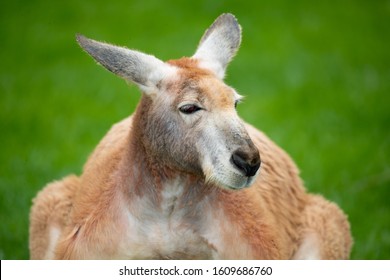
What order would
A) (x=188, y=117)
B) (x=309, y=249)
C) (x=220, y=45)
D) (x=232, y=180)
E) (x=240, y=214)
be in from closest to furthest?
1. (x=232, y=180)
2. (x=188, y=117)
3. (x=240, y=214)
4. (x=220, y=45)
5. (x=309, y=249)

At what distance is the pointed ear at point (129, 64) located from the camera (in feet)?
18.7

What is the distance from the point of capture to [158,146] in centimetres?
585

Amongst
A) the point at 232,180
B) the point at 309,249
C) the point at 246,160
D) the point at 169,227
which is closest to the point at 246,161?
the point at 246,160

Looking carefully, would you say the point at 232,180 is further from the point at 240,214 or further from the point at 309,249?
the point at 309,249

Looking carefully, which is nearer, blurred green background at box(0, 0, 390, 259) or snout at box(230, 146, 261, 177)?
snout at box(230, 146, 261, 177)

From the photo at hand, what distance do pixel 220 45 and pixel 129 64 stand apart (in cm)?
93

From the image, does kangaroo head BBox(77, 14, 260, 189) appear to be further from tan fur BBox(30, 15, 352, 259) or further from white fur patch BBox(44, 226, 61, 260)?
white fur patch BBox(44, 226, 61, 260)

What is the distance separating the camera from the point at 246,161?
5418 mm

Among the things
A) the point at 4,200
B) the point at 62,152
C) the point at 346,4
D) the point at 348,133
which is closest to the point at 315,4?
the point at 346,4

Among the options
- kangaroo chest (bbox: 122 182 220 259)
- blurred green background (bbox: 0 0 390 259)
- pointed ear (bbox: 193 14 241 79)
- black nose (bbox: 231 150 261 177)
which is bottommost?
kangaroo chest (bbox: 122 182 220 259)

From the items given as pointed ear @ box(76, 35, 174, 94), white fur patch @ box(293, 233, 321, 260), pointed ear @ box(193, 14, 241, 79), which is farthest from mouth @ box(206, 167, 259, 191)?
white fur patch @ box(293, 233, 321, 260)

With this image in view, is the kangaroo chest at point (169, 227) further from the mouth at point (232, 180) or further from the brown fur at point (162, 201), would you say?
the mouth at point (232, 180)

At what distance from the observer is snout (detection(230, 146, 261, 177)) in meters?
5.41
